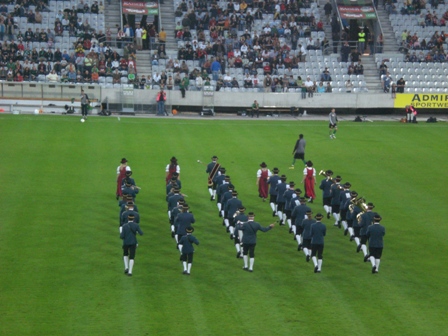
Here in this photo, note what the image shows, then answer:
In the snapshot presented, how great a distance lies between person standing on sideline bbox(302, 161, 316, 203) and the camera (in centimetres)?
3244

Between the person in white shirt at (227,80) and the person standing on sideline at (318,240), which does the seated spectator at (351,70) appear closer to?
the person in white shirt at (227,80)

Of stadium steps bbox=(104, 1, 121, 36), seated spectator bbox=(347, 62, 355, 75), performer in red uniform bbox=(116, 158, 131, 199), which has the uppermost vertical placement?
stadium steps bbox=(104, 1, 121, 36)

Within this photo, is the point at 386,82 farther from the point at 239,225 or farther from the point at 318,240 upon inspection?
the point at 239,225

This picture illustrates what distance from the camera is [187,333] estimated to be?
787 inches

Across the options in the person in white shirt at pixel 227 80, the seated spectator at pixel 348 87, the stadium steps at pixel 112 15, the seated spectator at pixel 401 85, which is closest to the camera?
the person in white shirt at pixel 227 80

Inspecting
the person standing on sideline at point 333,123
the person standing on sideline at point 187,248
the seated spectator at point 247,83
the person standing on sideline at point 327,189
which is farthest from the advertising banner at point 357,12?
the person standing on sideline at point 187,248

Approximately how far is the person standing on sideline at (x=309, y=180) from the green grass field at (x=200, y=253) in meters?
1.03

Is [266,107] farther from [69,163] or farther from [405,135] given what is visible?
[69,163]

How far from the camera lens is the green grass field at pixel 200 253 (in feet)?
68.8

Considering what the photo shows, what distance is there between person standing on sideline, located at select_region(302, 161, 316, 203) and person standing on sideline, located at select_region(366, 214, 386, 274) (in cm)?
766

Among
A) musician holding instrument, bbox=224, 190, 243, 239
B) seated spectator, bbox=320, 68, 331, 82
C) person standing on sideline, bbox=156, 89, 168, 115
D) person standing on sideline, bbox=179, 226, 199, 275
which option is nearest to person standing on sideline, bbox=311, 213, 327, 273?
person standing on sideline, bbox=179, 226, 199, 275

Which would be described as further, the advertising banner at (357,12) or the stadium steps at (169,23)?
the advertising banner at (357,12)

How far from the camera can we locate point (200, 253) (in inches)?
1043

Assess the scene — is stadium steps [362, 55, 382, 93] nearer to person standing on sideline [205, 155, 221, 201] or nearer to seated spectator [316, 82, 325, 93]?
seated spectator [316, 82, 325, 93]
